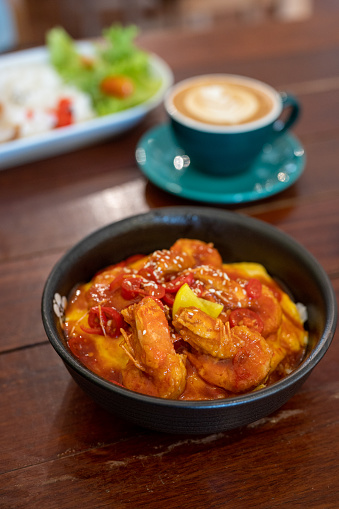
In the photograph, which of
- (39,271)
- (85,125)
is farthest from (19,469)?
(85,125)

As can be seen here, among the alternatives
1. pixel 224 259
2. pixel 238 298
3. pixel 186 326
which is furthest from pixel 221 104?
pixel 186 326

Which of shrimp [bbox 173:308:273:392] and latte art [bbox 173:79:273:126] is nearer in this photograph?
shrimp [bbox 173:308:273:392]

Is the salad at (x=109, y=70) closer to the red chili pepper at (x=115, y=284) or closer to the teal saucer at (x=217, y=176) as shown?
the teal saucer at (x=217, y=176)

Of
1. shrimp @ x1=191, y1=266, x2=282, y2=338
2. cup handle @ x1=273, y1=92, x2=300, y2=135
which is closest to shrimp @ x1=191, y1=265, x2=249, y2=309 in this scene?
shrimp @ x1=191, y1=266, x2=282, y2=338

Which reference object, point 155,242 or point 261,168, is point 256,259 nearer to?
point 155,242

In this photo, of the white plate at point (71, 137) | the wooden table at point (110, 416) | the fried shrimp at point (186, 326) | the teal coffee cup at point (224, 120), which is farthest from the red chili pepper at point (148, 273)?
the white plate at point (71, 137)

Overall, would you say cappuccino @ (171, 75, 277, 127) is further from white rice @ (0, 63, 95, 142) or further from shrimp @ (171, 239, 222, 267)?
shrimp @ (171, 239, 222, 267)

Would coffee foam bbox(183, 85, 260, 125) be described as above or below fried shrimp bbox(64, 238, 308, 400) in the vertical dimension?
above
